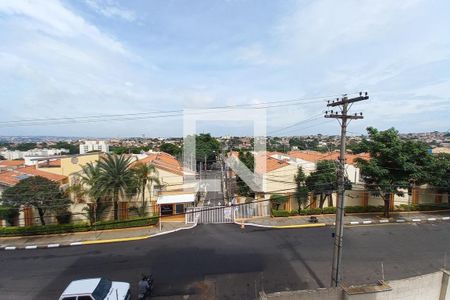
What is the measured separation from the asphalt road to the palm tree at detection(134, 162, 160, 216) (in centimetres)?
466

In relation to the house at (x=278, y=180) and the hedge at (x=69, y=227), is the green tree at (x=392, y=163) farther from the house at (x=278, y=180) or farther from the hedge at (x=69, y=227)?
the hedge at (x=69, y=227)

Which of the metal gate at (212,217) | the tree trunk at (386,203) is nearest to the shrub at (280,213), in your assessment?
the metal gate at (212,217)

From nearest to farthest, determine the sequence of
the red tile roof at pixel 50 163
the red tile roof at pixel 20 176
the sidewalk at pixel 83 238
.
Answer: the sidewalk at pixel 83 238 → the red tile roof at pixel 20 176 → the red tile roof at pixel 50 163

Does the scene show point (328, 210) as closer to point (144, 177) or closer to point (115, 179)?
point (144, 177)

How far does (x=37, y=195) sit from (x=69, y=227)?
288 cm

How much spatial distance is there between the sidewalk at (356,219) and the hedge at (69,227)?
7.40m

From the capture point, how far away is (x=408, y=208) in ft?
70.7

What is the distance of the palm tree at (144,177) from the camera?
20.3 metres

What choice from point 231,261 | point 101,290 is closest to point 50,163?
point 101,290

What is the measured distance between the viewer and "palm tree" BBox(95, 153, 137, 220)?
1888 cm

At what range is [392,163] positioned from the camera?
18719 mm

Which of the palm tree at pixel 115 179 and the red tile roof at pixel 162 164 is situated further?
the red tile roof at pixel 162 164

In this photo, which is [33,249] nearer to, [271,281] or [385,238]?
[271,281]

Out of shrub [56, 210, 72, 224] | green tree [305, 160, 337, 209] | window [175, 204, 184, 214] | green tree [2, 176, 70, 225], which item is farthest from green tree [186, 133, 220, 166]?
green tree [2, 176, 70, 225]
